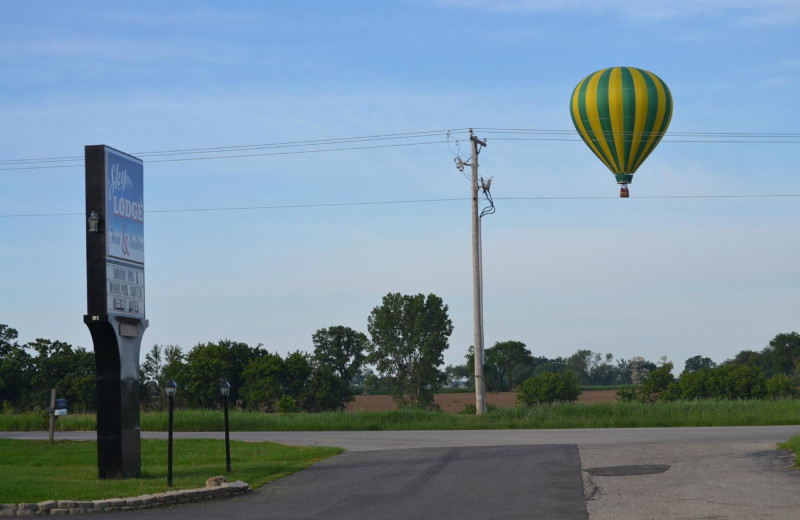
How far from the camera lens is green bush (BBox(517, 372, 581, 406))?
77.4 metres

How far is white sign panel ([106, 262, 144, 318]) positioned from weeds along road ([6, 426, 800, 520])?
195 inches

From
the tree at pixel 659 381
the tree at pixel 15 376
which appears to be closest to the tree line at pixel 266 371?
the tree at pixel 15 376

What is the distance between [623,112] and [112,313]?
86.3ft

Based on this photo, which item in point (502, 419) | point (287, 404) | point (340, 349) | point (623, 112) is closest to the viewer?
point (502, 419)

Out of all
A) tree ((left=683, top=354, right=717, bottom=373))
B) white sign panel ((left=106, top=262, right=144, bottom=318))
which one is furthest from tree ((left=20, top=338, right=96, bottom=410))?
tree ((left=683, top=354, right=717, bottom=373))

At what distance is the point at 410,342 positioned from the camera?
8644 cm

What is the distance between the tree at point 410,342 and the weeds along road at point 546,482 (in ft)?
194

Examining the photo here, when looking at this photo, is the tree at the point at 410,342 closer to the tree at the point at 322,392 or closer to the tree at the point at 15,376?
the tree at the point at 322,392

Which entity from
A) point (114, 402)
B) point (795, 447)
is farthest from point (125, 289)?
point (795, 447)

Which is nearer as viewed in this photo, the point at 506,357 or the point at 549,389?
the point at 549,389

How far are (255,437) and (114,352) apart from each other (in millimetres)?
11505

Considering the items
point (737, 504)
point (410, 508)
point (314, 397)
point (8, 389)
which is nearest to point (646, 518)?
point (737, 504)

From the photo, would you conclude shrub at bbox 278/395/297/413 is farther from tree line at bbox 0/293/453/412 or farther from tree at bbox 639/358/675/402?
tree at bbox 639/358/675/402

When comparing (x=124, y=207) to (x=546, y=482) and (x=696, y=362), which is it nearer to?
(x=546, y=482)
